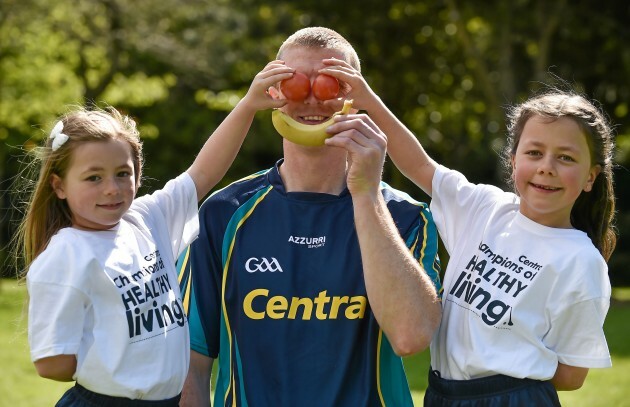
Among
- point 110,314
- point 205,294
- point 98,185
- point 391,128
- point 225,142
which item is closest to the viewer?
point 110,314

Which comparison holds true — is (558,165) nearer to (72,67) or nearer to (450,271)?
(450,271)

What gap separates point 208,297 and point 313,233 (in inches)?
20.7

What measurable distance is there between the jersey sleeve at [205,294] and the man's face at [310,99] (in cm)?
59

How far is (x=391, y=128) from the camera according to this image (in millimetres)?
4188

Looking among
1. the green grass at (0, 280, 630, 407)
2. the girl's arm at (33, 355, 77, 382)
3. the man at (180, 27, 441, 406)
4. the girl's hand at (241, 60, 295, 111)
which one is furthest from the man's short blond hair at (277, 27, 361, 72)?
the green grass at (0, 280, 630, 407)

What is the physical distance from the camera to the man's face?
392 centimetres

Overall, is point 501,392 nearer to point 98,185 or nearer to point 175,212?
point 175,212

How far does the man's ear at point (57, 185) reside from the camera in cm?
391

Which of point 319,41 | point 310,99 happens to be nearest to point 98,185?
point 310,99

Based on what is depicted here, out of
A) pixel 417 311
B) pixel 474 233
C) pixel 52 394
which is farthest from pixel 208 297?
pixel 52 394

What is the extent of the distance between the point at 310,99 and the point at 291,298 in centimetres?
82

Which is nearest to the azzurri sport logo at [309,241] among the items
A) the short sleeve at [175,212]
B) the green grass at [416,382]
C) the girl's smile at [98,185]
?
the short sleeve at [175,212]

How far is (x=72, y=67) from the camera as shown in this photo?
3281 cm

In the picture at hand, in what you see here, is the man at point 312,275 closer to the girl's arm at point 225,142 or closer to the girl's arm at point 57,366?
the girl's arm at point 225,142
